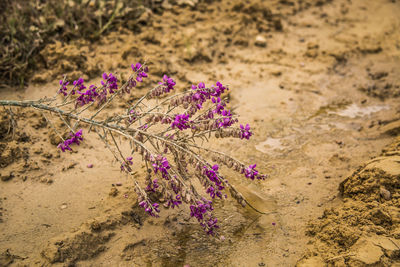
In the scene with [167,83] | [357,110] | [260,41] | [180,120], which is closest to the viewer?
[180,120]

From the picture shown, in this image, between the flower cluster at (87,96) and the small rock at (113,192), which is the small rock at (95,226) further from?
the flower cluster at (87,96)

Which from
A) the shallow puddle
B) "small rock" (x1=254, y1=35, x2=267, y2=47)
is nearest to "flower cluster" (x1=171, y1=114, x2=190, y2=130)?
the shallow puddle

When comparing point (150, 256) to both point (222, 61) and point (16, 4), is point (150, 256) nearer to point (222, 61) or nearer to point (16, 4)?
point (222, 61)

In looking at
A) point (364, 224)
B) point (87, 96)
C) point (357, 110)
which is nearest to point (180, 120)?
point (87, 96)

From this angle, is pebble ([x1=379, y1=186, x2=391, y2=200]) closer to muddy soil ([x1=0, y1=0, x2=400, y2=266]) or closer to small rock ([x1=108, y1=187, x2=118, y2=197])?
muddy soil ([x1=0, y1=0, x2=400, y2=266])

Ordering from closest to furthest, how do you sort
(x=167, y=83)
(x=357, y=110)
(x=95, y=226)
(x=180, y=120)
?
→ 1. (x=180, y=120)
2. (x=167, y=83)
3. (x=95, y=226)
4. (x=357, y=110)

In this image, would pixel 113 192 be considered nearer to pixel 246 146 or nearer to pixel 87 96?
pixel 87 96

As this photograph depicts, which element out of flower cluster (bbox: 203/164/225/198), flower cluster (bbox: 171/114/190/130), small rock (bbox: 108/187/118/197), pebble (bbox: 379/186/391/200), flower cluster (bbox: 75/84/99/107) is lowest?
small rock (bbox: 108/187/118/197)

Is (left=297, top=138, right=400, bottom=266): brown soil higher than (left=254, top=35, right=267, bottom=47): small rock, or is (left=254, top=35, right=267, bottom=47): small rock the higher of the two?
(left=254, top=35, right=267, bottom=47): small rock

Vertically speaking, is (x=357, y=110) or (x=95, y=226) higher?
(x=357, y=110)
